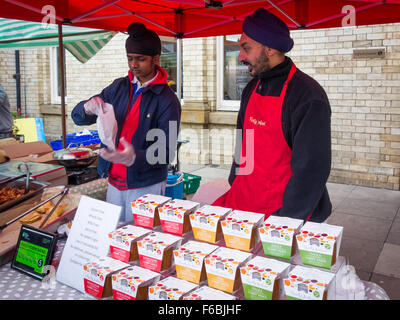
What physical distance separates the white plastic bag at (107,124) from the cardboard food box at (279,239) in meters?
1.42

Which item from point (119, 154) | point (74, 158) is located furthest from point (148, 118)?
point (74, 158)

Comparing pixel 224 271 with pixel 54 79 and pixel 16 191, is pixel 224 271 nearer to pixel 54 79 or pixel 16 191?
pixel 16 191

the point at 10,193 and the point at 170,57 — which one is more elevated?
the point at 170,57

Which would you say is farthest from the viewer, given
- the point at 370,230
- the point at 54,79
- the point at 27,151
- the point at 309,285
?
the point at 54,79

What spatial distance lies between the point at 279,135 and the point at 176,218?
0.79 metres

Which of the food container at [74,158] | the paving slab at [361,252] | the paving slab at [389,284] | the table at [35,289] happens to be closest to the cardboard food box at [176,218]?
the table at [35,289]

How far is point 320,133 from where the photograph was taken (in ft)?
6.02

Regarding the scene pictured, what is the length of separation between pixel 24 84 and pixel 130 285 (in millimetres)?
11478

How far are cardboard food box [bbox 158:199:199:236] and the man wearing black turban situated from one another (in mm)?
988

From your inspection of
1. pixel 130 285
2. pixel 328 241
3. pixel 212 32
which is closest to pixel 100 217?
pixel 130 285

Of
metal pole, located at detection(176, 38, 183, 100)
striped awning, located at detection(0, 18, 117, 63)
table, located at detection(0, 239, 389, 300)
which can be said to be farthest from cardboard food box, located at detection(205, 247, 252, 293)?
striped awning, located at detection(0, 18, 117, 63)

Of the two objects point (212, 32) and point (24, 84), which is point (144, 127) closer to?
point (212, 32)

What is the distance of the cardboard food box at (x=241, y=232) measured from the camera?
135cm

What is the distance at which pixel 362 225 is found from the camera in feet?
16.6
